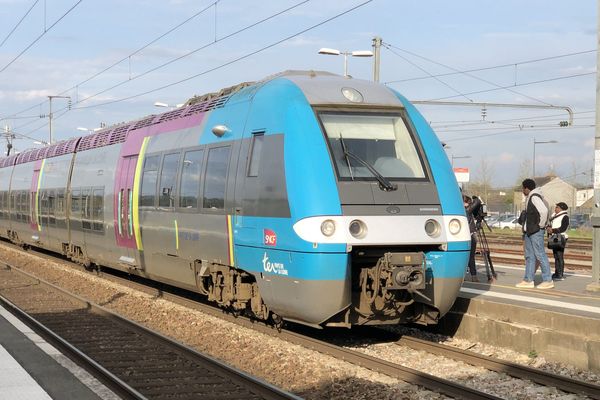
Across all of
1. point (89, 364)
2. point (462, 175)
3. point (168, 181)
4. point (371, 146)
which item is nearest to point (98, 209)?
point (168, 181)

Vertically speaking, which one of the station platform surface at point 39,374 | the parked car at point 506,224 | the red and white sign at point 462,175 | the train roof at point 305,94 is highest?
the train roof at point 305,94

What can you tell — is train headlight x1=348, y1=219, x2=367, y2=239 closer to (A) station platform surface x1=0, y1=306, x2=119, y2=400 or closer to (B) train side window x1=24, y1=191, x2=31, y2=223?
(A) station platform surface x1=0, y1=306, x2=119, y2=400

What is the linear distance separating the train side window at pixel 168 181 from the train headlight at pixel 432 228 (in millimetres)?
4479

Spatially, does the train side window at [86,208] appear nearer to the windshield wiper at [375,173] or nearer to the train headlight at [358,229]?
the windshield wiper at [375,173]

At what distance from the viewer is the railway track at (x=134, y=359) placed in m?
6.34

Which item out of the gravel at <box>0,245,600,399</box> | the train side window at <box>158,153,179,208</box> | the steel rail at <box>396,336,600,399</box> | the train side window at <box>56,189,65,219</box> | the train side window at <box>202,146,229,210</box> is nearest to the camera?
the steel rail at <box>396,336,600,399</box>

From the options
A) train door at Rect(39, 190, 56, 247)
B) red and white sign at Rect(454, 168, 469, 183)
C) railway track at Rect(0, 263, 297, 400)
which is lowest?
railway track at Rect(0, 263, 297, 400)

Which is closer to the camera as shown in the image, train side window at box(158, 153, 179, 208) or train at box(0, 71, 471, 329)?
train at box(0, 71, 471, 329)

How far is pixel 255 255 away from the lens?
26.9 ft

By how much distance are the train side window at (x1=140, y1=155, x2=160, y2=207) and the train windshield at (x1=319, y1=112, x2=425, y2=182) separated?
446 centimetres

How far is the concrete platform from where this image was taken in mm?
7363

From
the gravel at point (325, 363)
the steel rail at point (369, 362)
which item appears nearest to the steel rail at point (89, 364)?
the gravel at point (325, 363)

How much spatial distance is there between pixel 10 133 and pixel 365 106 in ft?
168

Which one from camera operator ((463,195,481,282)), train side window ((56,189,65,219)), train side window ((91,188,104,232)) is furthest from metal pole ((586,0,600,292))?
train side window ((56,189,65,219))
